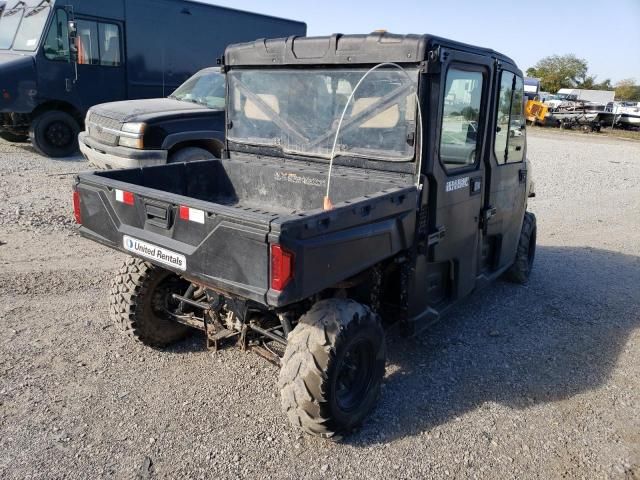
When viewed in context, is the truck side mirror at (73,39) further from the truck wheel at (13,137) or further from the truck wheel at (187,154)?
the truck wheel at (187,154)

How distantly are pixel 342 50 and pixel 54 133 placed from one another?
920 centimetres

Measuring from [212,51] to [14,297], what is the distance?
29.7ft

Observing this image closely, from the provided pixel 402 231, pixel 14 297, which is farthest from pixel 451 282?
pixel 14 297

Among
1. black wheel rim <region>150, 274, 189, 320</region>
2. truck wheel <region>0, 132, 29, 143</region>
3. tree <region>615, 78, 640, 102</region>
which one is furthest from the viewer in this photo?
tree <region>615, 78, 640, 102</region>

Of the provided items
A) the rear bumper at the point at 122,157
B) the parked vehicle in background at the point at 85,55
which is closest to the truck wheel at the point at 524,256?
the rear bumper at the point at 122,157

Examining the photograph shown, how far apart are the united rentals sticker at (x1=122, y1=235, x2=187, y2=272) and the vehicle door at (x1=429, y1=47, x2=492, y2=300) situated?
5.41ft

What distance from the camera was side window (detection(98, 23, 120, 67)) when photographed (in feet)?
36.2

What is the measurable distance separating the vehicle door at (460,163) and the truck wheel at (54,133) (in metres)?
9.45

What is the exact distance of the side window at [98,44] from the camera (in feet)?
35.5

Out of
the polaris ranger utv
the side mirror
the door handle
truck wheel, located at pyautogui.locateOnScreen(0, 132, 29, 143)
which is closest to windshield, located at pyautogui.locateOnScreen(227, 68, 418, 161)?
the polaris ranger utv

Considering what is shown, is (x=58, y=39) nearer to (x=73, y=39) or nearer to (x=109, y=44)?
(x=73, y=39)

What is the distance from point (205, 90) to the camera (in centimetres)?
881

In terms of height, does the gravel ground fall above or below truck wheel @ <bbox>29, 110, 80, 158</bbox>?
below

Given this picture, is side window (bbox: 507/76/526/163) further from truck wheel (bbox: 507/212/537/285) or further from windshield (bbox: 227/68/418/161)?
windshield (bbox: 227/68/418/161)
